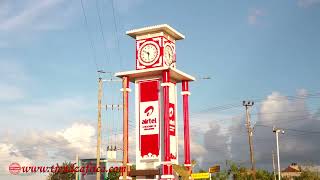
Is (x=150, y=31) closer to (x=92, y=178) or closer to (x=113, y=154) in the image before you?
(x=113, y=154)

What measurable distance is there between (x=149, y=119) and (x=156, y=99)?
2.28 metres

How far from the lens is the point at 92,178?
80750 millimetres

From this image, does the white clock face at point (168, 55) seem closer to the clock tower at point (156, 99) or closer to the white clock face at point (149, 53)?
the clock tower at point (156, 99)

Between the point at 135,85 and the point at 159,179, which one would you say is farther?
the point at 135,85

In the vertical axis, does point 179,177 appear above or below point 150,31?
below

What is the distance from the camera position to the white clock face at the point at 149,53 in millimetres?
49344

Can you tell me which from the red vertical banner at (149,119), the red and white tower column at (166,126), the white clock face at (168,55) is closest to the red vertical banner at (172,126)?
the red vertical banner at (149,119)

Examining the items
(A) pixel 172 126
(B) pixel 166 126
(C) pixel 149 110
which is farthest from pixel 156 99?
(B) pixel 166 126

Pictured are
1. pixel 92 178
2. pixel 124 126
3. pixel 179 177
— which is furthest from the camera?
pixel 92 178

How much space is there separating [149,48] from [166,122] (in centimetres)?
917

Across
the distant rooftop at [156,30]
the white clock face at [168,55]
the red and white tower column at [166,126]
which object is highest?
the distant rooftop at [156,30]

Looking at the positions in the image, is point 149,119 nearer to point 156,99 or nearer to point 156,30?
point 156,99

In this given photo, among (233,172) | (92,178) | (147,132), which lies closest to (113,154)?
(147,132)

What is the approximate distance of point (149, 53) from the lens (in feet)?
163
